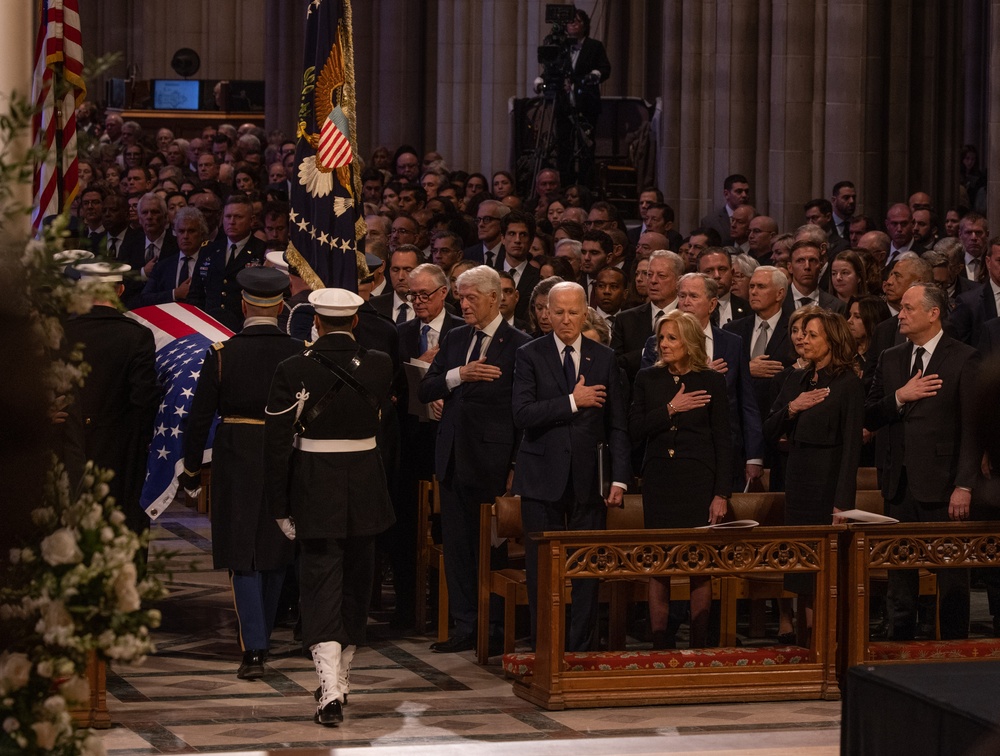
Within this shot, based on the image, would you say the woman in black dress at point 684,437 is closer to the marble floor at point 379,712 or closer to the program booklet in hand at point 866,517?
the program booklet in hand at point 866,517

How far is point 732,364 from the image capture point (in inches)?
365

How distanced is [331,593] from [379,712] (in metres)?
0.59

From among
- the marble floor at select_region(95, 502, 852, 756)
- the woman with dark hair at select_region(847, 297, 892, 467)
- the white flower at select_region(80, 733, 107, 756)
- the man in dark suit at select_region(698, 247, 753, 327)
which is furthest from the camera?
the man in dark suit at select_region(698, 247, 753, 327)

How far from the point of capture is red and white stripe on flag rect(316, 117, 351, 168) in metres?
9.76

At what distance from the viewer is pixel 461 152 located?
1067 inches

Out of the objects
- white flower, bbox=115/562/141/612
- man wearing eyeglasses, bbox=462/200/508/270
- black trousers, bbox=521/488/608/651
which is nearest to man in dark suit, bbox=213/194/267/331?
man wearing eyeglasses, bbox=462/200/508/270

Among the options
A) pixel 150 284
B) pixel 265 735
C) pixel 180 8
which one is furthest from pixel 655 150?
pixel 180 8

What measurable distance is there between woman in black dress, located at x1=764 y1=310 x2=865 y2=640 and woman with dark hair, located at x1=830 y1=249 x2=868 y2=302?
219 centimetres

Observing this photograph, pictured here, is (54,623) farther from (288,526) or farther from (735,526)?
(735,526)

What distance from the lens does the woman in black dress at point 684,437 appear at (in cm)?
861

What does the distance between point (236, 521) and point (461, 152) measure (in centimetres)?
1915

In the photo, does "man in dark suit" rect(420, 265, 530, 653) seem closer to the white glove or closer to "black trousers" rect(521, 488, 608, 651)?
"black trousers" rect(521, 488, 608, 651)

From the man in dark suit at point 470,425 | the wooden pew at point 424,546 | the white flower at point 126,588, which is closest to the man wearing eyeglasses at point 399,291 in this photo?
the wooden pew at point 424,546

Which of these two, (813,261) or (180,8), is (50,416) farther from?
(180,8)
